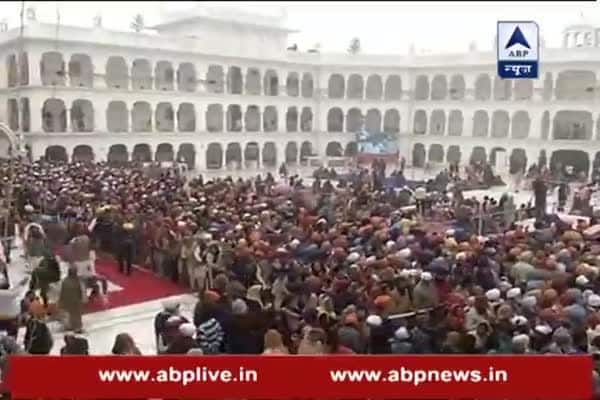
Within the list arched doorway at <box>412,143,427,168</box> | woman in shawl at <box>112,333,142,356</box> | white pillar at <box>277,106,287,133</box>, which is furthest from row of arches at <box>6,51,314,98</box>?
woman in shawl at <box>112,333,142,356</box>

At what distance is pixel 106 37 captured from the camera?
7.73 metres

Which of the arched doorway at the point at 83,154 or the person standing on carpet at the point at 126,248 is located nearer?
the person standing on carpet at the point at 126,248

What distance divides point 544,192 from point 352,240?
7.73 feet

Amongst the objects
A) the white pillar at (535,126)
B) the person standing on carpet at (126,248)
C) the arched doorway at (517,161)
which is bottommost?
the person standing on carpet at (126,248)

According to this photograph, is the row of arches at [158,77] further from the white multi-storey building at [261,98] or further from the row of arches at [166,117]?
the row of arches at [166,117]

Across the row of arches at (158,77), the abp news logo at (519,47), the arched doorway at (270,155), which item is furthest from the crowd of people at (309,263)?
the abp news logo at (519,47)

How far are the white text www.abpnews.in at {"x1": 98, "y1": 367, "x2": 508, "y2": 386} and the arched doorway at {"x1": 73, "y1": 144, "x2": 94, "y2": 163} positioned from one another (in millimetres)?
2892

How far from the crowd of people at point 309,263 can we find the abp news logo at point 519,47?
1962 millimetres

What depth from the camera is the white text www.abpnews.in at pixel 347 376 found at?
204 inches

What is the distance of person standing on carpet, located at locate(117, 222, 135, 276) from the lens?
22.1 feet

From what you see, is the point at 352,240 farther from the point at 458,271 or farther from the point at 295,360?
the point at 295,360

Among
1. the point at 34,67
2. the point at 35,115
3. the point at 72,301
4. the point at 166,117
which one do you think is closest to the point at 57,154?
the point at 35,115

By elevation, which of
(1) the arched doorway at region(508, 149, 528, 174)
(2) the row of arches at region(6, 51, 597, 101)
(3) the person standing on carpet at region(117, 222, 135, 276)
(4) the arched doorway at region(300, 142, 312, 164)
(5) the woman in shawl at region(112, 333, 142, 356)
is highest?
(2) the row of arches at region(6, 51, 597, 101)

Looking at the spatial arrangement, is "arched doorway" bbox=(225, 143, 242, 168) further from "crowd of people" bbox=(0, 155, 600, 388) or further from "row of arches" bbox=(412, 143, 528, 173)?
"row of arches" bbox=(412, 143, 528, 173)
